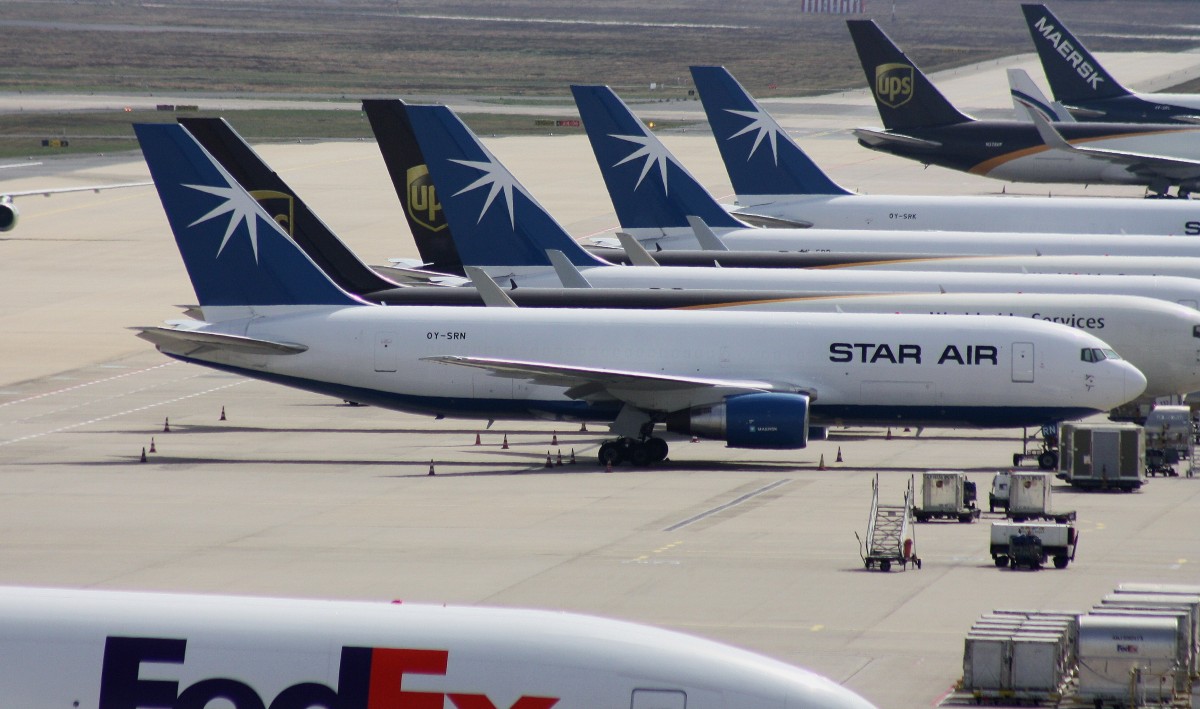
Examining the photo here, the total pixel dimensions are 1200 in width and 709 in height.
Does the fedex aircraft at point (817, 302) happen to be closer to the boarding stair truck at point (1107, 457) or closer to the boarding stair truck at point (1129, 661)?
the boarding stair truck at point (1107, 457)

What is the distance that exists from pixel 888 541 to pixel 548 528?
6.46m

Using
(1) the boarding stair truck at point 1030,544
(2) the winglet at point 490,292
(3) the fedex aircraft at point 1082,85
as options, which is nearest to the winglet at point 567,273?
(2) the winglet at point 490,292

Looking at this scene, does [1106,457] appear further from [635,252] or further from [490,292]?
[635,252]

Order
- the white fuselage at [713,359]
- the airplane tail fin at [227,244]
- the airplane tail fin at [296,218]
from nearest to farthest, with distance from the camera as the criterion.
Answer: the white fuselage at [713,359] < the airplane tail fin at [227,244] < the airplane tail fin at [296,218]

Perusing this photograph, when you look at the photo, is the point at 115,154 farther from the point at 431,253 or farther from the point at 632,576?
the point at 632,576

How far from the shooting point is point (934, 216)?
68.4 meters

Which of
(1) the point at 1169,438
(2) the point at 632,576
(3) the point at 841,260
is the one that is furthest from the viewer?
(3) the point at 841,260

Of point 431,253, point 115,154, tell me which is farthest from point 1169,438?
point 115,154

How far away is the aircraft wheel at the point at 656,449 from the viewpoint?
42.3 m

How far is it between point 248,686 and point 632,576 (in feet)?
53.4

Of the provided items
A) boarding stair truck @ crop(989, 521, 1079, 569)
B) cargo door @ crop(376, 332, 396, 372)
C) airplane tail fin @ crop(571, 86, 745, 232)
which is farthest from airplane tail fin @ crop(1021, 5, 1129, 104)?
boarding stair truck @ crop(989, 521, 1079, 569)

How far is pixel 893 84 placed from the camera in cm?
8656

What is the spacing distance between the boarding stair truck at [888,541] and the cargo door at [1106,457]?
7.26 metres

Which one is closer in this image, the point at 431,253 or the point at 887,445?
the point at 887,445
